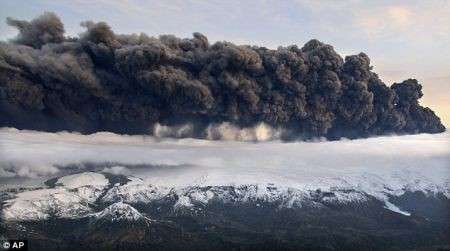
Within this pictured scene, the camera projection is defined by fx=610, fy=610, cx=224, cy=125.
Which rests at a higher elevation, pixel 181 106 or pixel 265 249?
pixel 181 106

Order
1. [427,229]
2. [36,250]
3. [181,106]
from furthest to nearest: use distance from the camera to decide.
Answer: [427,229], [36,250], [181,106]

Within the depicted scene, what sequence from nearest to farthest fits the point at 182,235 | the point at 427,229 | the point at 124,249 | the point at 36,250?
the point at 36,250
the point at 124,249
the point at 182,235
the point at 427,229

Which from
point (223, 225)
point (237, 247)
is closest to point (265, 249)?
point (237, 247)

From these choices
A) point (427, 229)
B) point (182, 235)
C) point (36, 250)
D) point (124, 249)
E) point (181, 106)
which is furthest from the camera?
point (427, 229)

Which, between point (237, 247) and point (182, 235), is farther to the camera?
point (182, 235)

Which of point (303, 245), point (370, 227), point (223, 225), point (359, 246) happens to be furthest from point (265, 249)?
point (370, 227)

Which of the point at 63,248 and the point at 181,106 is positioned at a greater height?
the point at 181,106

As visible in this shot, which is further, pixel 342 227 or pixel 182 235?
pixel 342 227

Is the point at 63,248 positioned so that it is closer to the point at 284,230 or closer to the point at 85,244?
the point at 85,244

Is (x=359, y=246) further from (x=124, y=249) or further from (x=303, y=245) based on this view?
(x=124, y=249)
